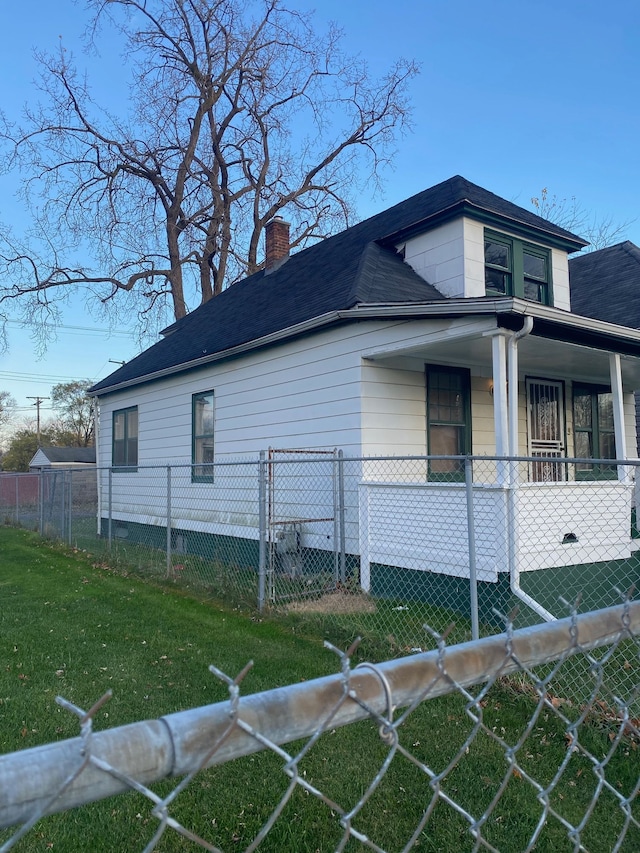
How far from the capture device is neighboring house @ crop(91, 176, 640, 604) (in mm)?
7438

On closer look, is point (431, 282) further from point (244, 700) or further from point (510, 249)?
point (244, 700)

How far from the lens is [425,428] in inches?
359

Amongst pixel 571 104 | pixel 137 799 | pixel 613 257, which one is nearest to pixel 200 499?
pixel 137 799

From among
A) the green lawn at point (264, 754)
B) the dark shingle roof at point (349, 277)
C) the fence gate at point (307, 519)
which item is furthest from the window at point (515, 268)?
the green lawn at point (264, 754)

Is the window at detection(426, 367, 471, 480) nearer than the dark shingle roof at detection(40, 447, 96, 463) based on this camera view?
Yes

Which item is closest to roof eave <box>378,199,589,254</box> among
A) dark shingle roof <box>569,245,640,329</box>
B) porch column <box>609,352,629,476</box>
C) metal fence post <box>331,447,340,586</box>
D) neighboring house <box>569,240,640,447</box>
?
neighboring house <box>569,240,640,447</box>

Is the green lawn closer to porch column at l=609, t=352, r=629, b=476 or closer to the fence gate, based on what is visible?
the fence gate

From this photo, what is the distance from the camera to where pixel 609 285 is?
1336 centimetres

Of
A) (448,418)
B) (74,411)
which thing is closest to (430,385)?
(448,418)

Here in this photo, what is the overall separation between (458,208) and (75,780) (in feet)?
31.9

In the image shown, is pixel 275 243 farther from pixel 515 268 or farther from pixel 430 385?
pixel 430 385

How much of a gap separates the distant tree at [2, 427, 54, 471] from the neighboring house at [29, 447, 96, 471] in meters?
12.4

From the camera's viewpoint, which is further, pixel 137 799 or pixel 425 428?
pixel 425 428

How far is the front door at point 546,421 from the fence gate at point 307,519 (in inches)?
153
